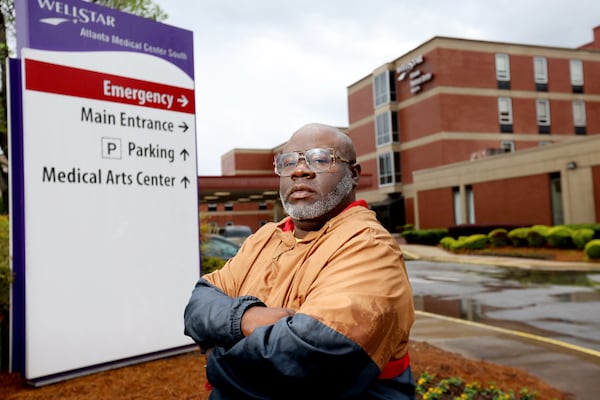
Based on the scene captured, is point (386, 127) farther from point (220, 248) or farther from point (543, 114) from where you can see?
point (220, 248)

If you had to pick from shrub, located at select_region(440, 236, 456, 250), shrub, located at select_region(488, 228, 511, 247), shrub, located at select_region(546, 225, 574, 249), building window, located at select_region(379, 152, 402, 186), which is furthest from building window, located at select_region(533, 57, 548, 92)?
shrub, located at select_region(546, 225, 574, 249)

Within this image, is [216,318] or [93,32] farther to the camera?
[93,32]

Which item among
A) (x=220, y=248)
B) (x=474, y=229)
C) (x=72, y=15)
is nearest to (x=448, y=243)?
(x=474, y=229)

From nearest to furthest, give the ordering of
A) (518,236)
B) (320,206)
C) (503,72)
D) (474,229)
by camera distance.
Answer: (320,206), (518,236), (474,229), (503,72)

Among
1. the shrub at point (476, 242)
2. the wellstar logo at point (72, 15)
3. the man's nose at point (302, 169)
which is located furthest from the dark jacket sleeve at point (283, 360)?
the shrub at point (476, 242)

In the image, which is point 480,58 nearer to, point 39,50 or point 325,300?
point 39,50

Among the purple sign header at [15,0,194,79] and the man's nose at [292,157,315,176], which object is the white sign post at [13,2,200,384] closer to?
the purple sign header at [15,0,194,79]

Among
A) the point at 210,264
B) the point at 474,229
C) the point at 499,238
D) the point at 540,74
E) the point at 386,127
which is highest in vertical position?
the point at 540,74

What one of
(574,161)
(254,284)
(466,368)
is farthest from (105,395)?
(574,161)

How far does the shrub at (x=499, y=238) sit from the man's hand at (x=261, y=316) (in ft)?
73.5

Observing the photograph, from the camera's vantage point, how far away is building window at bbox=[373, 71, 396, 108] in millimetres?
38344

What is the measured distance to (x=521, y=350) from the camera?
6070 millimetres

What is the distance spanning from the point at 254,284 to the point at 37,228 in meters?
3.27

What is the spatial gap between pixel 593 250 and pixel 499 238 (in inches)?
228
